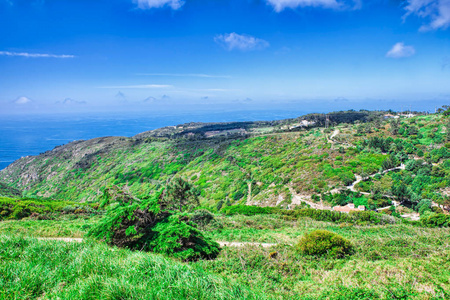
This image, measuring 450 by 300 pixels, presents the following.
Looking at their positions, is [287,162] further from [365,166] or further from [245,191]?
[365,166]

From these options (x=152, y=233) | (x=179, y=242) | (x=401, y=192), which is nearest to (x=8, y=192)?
(x=152, y=233)

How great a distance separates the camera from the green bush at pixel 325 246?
7.84 m

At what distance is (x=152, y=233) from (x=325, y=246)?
6.28 meters

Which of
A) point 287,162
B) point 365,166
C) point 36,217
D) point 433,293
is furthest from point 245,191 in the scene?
point 433,293

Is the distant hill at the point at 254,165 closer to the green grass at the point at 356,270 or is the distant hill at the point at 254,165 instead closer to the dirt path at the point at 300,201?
the dirt path at the point at 300,201

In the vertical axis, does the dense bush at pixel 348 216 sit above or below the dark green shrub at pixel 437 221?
below

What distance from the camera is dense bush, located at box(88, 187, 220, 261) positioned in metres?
7.34

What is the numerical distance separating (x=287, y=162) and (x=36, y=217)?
103ft

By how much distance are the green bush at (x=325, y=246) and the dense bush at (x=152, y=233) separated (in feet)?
10.9

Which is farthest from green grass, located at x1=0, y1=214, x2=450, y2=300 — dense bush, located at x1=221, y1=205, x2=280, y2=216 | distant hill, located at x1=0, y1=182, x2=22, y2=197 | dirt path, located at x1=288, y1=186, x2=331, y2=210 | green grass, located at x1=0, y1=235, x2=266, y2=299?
distant hill, located at x1=0, y1=182, x2=22, y2=197

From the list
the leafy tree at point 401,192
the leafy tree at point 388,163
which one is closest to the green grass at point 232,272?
the leafy tree at point 401,192

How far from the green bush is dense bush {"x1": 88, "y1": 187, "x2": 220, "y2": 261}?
3312 millimetres

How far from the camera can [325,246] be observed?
7.93m

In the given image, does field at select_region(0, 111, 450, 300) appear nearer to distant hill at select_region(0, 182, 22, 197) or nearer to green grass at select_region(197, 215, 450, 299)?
green grass at select_region(197, 215, 450, 299)
